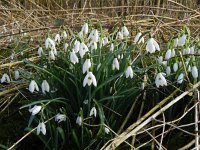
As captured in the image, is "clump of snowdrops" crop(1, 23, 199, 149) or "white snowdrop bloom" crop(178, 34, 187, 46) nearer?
"clump of snowdrops" crop(1, 23, 199, 149)

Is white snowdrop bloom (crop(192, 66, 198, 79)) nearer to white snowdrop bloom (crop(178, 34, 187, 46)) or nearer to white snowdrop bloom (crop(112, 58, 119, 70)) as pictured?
white snowdrop bloom (crop(178, 34, 187, 46))

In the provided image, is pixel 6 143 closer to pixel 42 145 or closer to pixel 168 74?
pixel 42 145

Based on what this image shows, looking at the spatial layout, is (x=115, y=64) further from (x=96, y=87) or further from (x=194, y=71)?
(x=194, y=71)

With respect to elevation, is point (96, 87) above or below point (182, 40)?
below

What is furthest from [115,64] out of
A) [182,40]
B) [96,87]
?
[182,40]

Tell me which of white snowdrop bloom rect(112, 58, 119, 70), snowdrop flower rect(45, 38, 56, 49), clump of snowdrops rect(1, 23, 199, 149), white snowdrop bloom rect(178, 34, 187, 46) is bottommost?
clump of snowdrops rect(1, 23, 199, 149)

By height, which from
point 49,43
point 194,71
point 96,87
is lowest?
point 96,87

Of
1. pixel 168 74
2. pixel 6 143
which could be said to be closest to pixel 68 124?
pixel 6 143

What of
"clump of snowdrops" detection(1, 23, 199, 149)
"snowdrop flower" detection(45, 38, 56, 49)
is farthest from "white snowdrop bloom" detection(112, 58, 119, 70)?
"snowdrop flower" detection(45, 38, 56, 49)

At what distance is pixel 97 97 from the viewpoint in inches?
92.3

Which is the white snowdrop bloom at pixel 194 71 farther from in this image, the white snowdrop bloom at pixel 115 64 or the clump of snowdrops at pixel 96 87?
the white snowdrop bloom at pixel 115 64

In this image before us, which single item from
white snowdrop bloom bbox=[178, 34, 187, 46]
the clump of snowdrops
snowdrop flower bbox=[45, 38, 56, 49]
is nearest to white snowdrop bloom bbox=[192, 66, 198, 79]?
the clump of snowdrops

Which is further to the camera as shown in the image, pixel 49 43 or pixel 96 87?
pixel 49 43

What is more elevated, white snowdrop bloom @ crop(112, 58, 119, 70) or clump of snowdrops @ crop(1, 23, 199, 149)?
white snowdrop bloom @ crop(112, 58, 119, 70)
